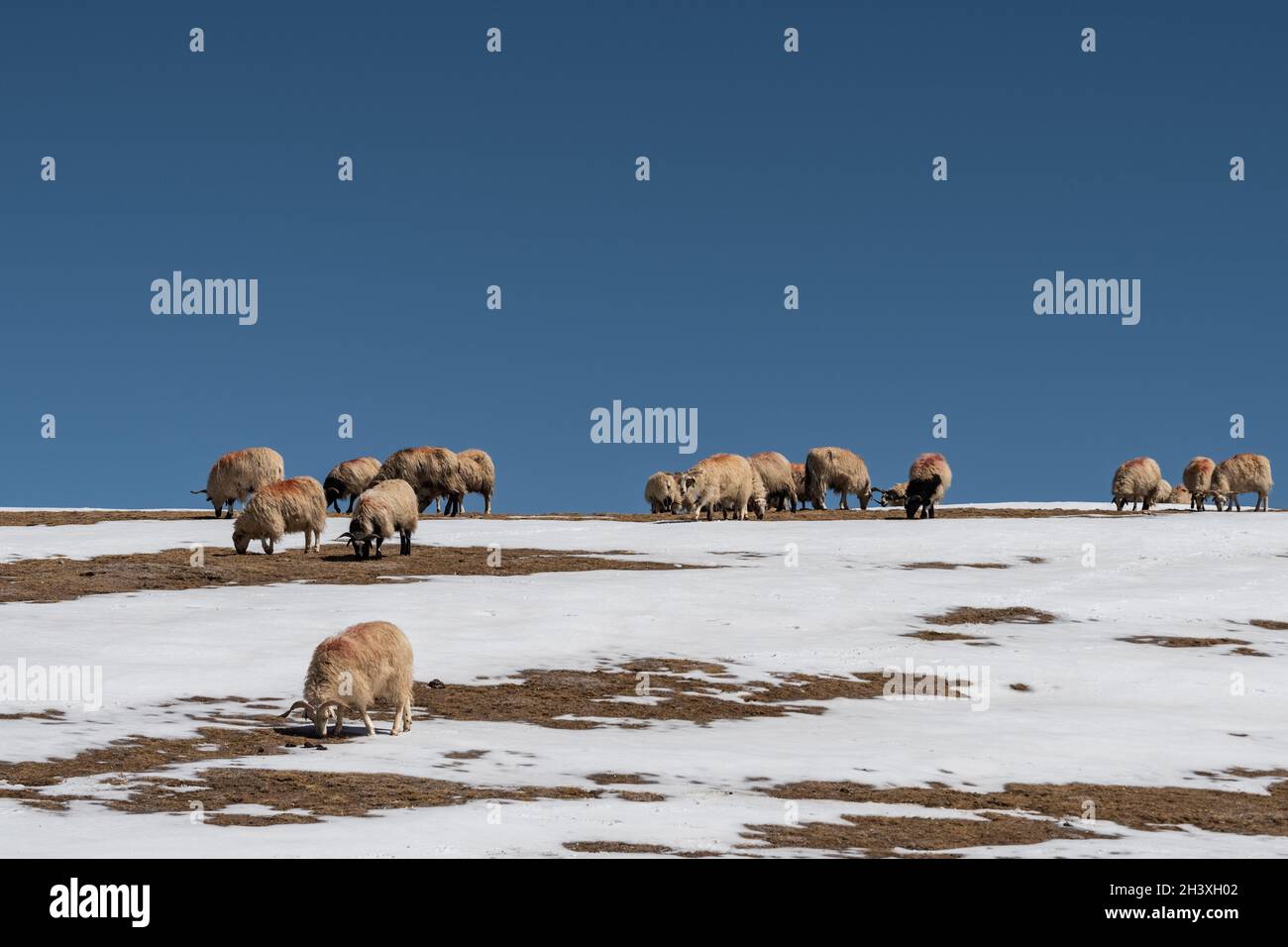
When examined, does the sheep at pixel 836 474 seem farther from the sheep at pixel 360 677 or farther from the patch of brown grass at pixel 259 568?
the sheep at pixel 360 677

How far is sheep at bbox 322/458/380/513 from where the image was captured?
51406 mm

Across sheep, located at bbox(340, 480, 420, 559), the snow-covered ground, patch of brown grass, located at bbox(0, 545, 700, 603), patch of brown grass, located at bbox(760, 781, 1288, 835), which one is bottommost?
patch of brown grass, located at bbox(760, 781, 1288, 835)

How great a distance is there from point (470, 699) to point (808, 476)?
132ft

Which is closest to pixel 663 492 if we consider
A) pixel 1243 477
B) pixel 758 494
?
pixel 758 494

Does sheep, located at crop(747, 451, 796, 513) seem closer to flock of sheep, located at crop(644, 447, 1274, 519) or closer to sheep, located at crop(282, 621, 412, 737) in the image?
flock of sheep, located at crop(644, 447, 1274, 519)

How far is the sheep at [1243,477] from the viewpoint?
53062mm

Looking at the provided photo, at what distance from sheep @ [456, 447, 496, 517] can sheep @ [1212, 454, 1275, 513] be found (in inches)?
1146

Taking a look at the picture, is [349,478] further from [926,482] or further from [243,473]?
[926,482]

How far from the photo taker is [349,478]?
2025 inches

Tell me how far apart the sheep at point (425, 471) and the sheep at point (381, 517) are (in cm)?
1278

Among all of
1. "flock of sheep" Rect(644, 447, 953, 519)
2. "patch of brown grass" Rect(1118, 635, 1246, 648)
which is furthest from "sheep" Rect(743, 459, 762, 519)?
"patch of brown grass" Rect(1118, 635, 1246, 648)
